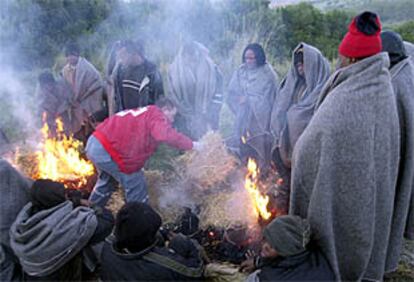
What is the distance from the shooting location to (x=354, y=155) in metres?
2.67

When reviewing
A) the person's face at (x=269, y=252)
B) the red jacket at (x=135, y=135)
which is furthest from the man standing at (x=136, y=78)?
the person's face at (x=269, y=252)

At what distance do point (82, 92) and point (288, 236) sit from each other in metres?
4.83

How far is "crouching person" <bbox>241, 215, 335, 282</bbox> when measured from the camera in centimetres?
271

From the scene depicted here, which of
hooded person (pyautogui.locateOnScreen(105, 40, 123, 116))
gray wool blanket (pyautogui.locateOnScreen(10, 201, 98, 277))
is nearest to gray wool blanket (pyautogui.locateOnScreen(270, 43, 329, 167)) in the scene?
gray wool blanket (pyautogui.locateOnScreen(10, 201, 98, 277))

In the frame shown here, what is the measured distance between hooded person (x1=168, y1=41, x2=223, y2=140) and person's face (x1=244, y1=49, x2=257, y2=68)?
2.07 ft

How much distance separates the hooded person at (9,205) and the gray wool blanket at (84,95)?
3.36m

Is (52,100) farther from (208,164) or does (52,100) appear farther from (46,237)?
(46,237)

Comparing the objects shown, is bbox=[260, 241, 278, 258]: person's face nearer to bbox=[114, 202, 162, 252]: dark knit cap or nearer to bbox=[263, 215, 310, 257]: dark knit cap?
bbox=[263, 215, 310, 257]: dark knit cap

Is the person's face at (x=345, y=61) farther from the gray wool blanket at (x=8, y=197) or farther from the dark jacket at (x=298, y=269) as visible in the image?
the gray wool blanket at (x=8, y=197)

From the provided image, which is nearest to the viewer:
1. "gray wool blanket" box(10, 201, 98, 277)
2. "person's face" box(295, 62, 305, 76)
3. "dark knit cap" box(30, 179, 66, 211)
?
"gray wool blanket" box(10, 201, 98, 277)

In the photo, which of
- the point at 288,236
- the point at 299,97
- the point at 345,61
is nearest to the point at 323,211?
the point at 288,236

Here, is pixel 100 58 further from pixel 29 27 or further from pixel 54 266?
pixel 54 266

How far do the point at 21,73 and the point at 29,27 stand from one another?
1293 mm

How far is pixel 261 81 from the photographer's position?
559 centimetres
